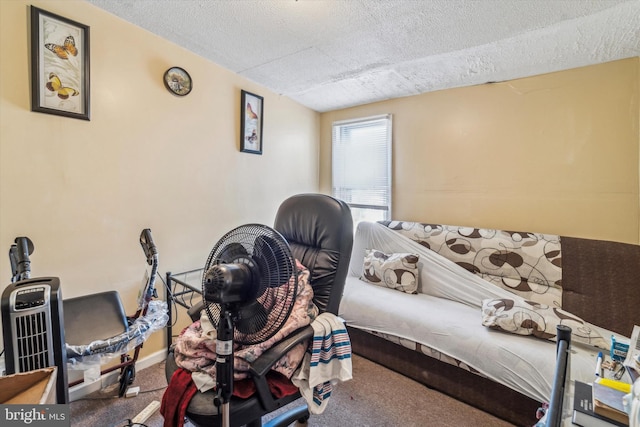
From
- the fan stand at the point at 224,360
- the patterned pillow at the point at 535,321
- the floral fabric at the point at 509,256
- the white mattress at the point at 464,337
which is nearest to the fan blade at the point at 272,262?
the fan stand at the point at 224,360

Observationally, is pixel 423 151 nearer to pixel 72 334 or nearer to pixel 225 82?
pixel 225 82

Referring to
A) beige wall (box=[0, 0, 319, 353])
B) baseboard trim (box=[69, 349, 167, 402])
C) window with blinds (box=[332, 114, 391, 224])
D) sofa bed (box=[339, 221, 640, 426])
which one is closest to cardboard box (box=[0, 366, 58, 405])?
beige wall (box=[0, 0, 319, 353])

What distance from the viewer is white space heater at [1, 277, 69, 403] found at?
82 centimetres

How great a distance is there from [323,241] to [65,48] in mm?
1743

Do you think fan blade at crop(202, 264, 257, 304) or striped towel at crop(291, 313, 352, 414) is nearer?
fan blade at crop(202, 264, 257, 304)

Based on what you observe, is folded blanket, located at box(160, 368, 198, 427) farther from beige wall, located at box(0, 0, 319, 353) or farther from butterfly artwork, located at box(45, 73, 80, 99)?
butterfly artwork, located at box(45, 73, 80, 99)

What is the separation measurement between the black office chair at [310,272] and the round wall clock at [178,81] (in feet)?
4.02

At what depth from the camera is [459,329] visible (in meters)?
1.75

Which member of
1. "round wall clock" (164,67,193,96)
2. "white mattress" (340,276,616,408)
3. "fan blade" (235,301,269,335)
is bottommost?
"white mattress" (340,276,616,408)

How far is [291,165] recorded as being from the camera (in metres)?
3.06

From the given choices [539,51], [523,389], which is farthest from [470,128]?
[523,389]

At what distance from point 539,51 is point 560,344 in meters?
1.94

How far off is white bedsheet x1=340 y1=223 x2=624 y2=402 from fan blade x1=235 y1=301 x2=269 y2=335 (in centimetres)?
110

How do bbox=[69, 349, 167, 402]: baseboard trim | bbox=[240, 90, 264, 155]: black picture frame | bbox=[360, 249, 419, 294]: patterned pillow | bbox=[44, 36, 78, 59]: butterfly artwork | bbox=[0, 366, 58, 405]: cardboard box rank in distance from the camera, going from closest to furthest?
bbox=[0, 366, 58, 405]: cardboard box → bbox=[44, 36, 78, 59]: butterfly artwork → bbox=[69, 349, 167, 402]: baseboard trim → bbox=[360, 249, 419, 294]: patterned pillow → bbox=[240, 90, 264, 155]: black picture frame
